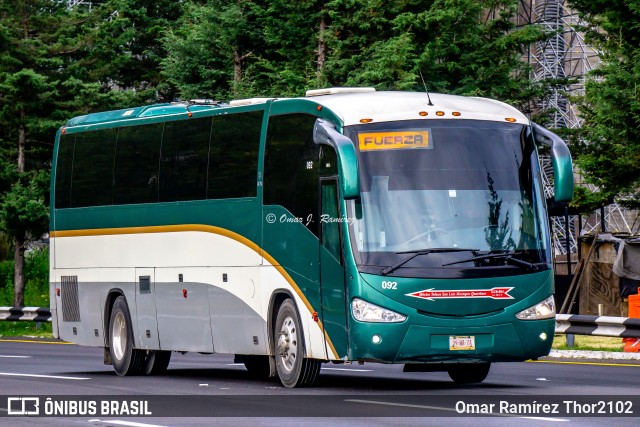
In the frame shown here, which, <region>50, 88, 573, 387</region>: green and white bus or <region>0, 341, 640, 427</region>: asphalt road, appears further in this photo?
<region>50, 88, 573, 387</region>: green and white bus

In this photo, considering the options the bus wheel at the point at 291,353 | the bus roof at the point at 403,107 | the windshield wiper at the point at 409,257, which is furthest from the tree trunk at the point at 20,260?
the windshield wiper at the point at 409,257

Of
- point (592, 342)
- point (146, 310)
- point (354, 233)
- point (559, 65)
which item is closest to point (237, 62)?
point (592, 342)

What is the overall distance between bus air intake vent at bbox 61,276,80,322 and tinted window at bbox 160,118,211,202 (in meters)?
3.22

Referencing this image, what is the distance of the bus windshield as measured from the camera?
17.1 metres

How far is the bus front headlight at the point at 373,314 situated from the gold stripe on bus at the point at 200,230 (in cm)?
61

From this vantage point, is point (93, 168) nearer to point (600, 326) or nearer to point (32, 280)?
point (600, 326)

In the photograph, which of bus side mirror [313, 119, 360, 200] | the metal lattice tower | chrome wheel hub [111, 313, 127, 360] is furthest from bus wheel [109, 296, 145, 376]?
the metal lattice tower

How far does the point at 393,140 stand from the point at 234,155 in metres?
3.22

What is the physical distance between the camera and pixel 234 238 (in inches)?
784

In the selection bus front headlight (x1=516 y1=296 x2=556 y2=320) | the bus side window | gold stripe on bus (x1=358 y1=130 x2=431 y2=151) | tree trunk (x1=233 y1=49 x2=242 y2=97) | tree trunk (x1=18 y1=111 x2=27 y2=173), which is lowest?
bus front headlight (x1=516 y1=296 x2=556 y2=320)

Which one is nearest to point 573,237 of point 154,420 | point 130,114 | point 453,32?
point 453,32

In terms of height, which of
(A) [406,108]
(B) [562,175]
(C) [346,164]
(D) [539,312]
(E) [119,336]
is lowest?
(E) [119,336]

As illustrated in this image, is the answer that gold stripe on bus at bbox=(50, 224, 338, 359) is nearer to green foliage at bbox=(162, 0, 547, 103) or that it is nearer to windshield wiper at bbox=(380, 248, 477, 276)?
windshield wiper at bbox=(380, 248, 477, 276)

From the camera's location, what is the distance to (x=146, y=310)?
22156 millimetres
